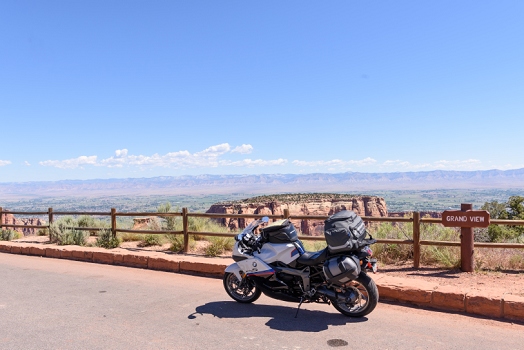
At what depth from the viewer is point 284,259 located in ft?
20.5

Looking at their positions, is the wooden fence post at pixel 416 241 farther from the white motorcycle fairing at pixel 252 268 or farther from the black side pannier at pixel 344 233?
the white motorcycle fairing at pixel 252 268

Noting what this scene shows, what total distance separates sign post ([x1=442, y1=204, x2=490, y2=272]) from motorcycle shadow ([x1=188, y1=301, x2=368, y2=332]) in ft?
10.7

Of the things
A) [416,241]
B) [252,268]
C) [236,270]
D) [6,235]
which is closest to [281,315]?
[252,268]

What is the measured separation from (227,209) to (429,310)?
4546cm

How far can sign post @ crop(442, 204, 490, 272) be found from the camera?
8062mm

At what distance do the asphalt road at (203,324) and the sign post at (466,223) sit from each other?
249 centimetres

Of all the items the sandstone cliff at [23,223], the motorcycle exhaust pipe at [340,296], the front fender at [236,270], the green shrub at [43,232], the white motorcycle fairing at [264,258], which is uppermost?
the white motorcycle fairing at [264,258]

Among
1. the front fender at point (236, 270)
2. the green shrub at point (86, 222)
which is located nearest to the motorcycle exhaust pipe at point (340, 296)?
the front fender at point (236, 270)

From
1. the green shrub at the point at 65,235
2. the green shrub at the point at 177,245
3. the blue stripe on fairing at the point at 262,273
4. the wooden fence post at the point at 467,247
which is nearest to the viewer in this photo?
the blue stripe on fairing at the point at 262,273

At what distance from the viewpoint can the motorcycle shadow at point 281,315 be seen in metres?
5.70

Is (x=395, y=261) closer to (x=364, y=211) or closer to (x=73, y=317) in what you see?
(x=73, y=317)

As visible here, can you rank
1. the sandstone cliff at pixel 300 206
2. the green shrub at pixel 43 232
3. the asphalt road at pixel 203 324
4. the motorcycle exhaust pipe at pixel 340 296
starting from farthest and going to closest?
the sandstone cliff at pixel 300 206
the green shrub at pixel 43 232
the motorcycle exhaust pipe at pixel 340 296
the asphalt road at pixel 203 324

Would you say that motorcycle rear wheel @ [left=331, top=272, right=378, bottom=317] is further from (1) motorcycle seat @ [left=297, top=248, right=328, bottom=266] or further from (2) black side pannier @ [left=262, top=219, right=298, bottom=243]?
(2) black side pannier @ [left=262, top=219, right=298, bottom=243]

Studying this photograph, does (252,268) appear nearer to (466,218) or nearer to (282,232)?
(282,232)
